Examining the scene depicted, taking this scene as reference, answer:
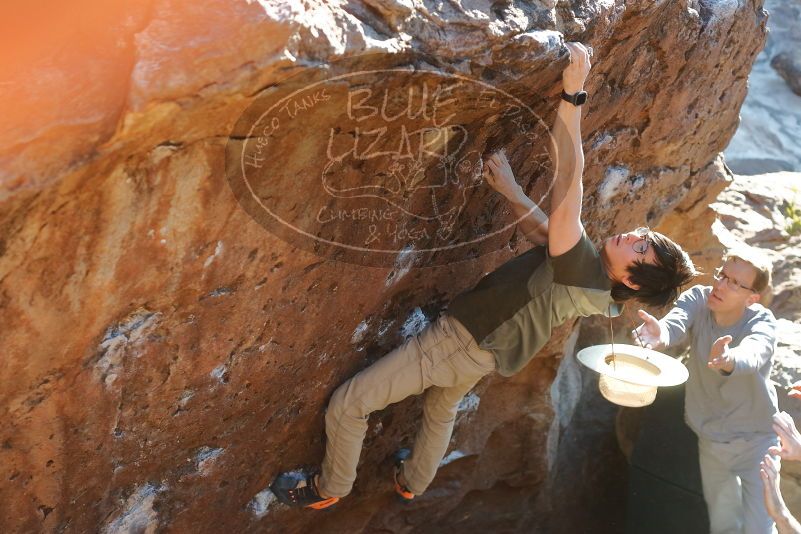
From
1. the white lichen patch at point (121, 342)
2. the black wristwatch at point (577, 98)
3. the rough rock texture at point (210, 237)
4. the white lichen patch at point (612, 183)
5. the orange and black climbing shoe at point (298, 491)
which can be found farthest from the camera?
the white lichen patch at point (612, 183)

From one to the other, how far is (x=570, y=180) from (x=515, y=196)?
0.26 m

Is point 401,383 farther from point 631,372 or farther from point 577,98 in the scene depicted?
point 577,98

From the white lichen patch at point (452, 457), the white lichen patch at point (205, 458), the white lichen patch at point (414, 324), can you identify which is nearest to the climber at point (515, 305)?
the white lichen patch at point (414, 324)

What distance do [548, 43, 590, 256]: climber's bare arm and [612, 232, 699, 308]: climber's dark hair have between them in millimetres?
233

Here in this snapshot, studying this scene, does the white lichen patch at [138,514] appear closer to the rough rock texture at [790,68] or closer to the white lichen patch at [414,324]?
the white lichen patch at [414,324]

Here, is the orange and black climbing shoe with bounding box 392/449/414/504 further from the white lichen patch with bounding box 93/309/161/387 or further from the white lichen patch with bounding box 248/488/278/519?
the white lichen patch with bounding box 93/309/161/387

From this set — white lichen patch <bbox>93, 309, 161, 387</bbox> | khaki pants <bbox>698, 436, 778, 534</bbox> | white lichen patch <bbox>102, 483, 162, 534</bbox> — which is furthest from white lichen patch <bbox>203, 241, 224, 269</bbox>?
khaki pants <bbox>698, 436, 778, 534</bbox>

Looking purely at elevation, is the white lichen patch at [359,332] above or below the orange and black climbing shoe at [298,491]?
above

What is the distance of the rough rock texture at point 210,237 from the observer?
5.96 ft

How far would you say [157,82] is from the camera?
1.79 metres

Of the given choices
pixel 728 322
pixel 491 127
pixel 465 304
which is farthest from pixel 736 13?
pixel 465 304

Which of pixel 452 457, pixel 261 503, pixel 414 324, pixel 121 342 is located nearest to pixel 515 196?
pixel 414 324

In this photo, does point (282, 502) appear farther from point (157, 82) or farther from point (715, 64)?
point (715, 64)

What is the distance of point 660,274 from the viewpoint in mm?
2523
